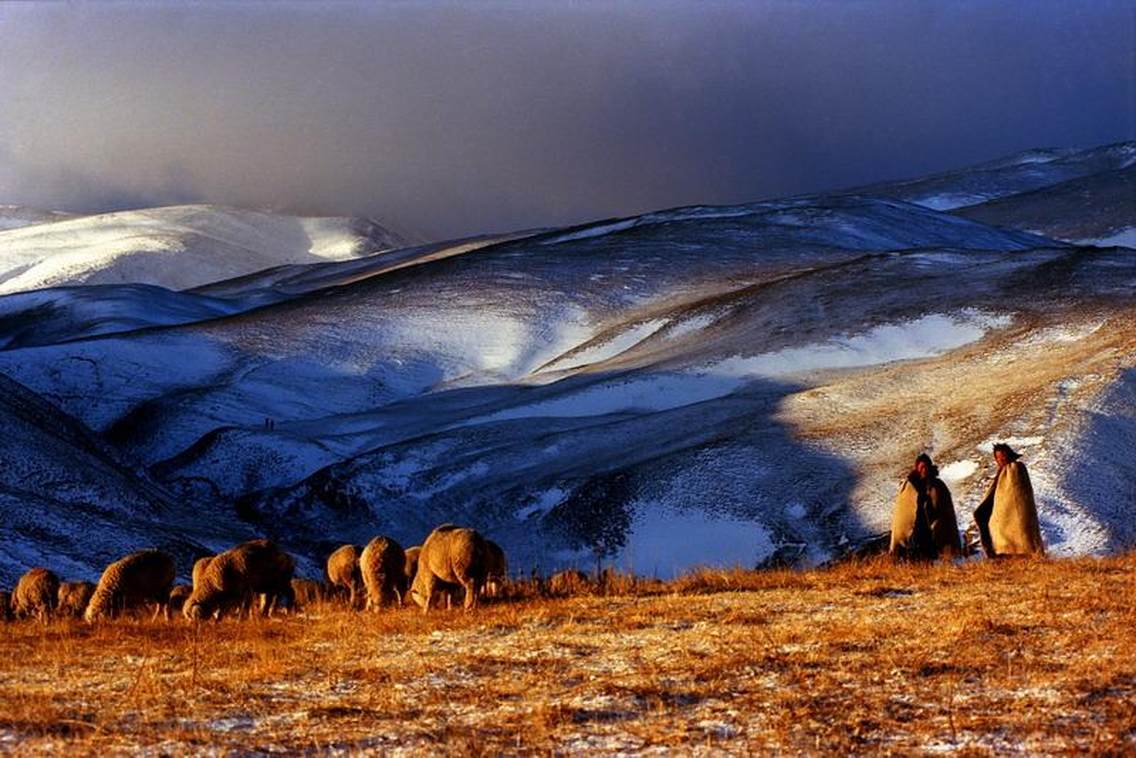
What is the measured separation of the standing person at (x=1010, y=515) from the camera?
20672 millimetres

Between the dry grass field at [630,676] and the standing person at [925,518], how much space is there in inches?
142

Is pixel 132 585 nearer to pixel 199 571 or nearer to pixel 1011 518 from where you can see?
pixel 199 571

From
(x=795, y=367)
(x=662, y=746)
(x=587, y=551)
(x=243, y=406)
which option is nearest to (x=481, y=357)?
(x=243, y=406)

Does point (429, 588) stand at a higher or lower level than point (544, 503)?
lower

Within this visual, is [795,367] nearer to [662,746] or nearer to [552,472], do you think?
[552,472]

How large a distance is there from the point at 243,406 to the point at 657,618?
189 ft

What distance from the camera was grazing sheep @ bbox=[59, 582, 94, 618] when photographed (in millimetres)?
21094

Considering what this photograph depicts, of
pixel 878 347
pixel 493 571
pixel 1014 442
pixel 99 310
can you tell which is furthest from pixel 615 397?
pixel 99 310

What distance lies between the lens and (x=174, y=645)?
15500mm

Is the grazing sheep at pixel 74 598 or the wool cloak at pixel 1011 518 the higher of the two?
the wool cloak at pixel 1011 518

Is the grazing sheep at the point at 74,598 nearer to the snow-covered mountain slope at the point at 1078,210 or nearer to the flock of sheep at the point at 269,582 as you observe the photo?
the flock of sheep at the point at 269,582

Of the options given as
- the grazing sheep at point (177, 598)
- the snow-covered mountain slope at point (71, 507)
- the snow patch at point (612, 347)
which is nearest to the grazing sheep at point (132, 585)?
the grazing sheep at point (177, 598)

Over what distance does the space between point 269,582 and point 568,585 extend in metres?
3.97

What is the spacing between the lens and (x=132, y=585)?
2038 cm
